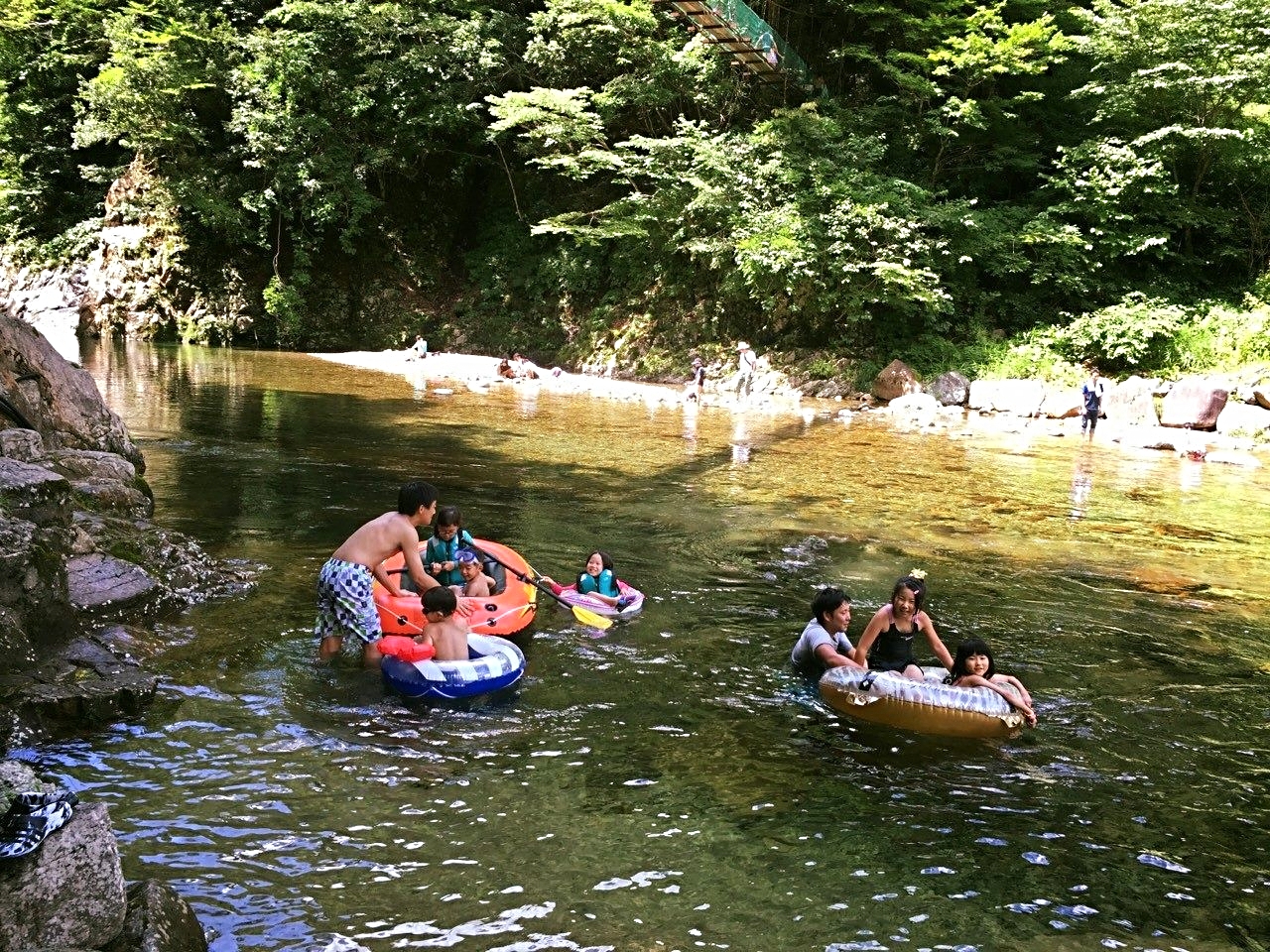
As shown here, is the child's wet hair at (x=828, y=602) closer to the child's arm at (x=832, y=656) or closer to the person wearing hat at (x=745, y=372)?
the child's arm at (x=832, y=656)

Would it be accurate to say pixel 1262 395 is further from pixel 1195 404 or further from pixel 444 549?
pixel 444 549

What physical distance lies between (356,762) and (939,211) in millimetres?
18967

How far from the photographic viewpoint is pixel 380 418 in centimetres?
1612

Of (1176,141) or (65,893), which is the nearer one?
(65,893)

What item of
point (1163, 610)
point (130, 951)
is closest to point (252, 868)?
point (130, 951)

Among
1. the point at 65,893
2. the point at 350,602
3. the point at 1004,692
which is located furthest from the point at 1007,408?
the point at 65,893

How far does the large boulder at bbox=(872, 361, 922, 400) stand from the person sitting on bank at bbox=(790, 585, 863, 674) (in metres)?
15.3

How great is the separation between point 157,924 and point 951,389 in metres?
19.9

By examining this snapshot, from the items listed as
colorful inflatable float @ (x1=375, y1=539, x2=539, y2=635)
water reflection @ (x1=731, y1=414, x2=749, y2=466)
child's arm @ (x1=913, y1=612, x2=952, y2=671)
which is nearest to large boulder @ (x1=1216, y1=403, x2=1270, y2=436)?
water reflection @ (x1=731, y1=414, x2=749, y2=466)

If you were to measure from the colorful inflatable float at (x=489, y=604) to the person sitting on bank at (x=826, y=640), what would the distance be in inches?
71.6

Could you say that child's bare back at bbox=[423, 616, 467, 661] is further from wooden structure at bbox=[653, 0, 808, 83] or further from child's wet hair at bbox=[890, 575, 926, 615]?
wooden structure at bbox=[653, 0, 808, 83]

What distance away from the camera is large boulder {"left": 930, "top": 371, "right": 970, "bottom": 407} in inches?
820

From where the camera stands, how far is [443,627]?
5668mm

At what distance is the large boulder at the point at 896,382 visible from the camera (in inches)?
816
